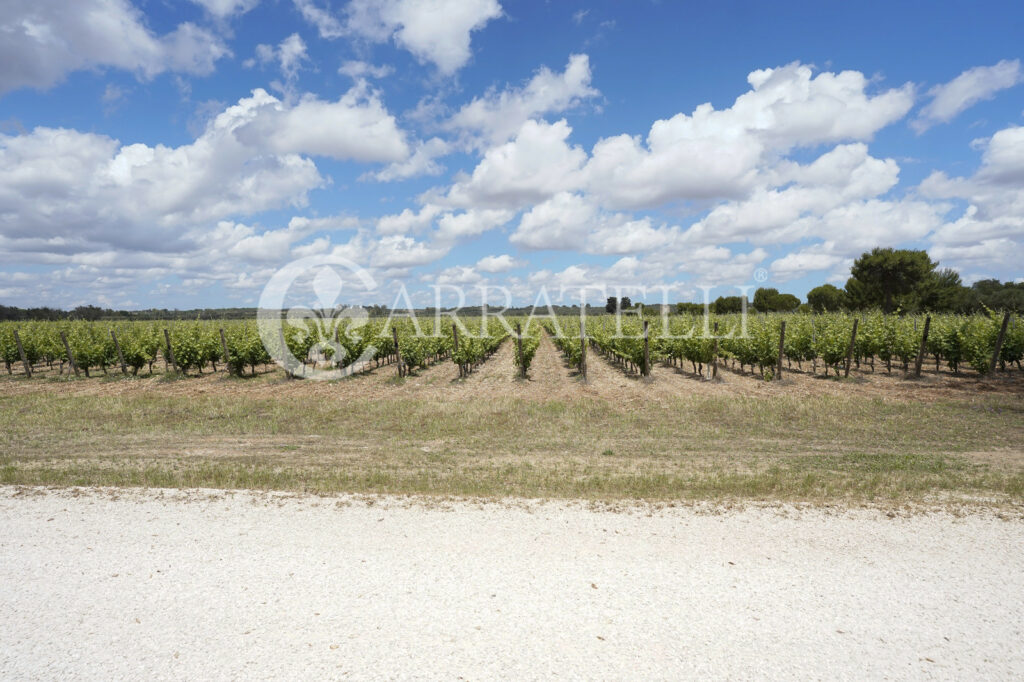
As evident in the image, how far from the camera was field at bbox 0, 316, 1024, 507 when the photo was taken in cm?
718

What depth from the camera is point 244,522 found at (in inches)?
229

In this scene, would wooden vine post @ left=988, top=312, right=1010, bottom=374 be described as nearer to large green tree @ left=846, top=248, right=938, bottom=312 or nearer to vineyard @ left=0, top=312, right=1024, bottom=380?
vineyard @ left=0, top=312, right=1024, bottom=380

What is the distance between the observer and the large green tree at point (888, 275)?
5450 cm

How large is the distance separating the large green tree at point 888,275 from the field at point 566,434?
42760mm

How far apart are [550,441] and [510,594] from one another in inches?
229

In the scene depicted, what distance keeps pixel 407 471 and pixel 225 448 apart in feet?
14.4

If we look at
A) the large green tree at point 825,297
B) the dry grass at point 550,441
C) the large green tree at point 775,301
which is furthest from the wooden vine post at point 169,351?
the large green tree at point 775,301

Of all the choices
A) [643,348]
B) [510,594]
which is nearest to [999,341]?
[643,348]

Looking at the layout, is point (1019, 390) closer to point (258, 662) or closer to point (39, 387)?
point (258, 662)

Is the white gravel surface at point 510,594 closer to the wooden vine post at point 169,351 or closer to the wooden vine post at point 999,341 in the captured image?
the wooden vine post at point 999,341

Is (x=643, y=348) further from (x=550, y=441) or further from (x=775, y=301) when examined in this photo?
(x=775, y=301)

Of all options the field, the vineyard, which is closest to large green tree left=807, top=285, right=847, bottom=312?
the vineyard

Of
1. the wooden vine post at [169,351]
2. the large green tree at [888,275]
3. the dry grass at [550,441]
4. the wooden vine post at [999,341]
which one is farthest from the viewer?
the large green tree at [888,275]

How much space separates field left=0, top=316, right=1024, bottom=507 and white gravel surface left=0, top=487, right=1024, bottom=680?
124 cm
